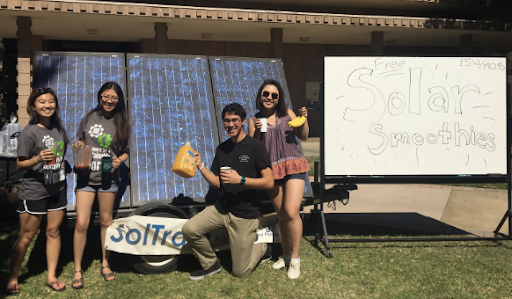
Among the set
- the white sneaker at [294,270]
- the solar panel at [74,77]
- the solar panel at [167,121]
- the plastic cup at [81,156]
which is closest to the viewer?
the plastic cup at [81,156]

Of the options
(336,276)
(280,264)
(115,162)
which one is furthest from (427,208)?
(115,162)

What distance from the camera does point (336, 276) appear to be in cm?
495

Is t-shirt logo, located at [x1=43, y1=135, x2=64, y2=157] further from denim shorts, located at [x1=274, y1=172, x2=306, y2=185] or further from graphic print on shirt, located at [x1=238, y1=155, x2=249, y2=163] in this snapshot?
denim shorts, located at [x1=274, y1=172, x2=306, y2=185]

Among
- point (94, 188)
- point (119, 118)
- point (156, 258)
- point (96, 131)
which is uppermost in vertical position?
point (119, 118)

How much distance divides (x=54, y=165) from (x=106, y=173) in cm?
48

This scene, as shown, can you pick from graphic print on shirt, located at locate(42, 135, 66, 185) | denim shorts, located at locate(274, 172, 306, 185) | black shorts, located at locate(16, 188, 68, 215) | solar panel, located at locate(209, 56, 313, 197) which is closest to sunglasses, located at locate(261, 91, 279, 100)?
denim shorts, located at locate(274, 172, 306, 185)

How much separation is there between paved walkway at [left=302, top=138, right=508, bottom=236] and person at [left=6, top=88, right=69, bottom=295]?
12.3 feet

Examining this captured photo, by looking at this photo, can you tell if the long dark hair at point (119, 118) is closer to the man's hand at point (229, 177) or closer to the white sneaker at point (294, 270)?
the man's hand at point (229, 177)

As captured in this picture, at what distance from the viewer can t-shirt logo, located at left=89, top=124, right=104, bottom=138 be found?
15.3 feet

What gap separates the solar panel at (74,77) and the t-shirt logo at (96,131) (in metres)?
0.86

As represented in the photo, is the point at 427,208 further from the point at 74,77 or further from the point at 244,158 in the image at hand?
the point at 74,77

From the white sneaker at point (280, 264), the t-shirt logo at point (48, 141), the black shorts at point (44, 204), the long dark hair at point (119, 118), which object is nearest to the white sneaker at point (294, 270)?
the white sneaker at point (280, 264)

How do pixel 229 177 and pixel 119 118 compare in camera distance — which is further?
pixel 119 118

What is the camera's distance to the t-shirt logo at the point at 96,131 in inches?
183
